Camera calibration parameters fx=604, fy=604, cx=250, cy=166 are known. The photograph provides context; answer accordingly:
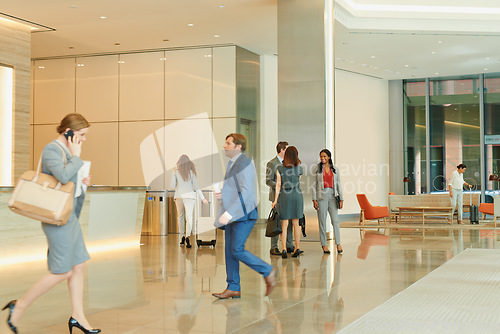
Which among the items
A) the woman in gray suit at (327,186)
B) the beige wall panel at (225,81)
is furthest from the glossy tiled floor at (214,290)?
the beige wall panel at (225,81)

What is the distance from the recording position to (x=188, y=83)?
1579cm

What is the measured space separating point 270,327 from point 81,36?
11.8m

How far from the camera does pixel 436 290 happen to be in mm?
5785

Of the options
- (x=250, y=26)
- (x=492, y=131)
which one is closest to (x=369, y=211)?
(x=250, y=26)

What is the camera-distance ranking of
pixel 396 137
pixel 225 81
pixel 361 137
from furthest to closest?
pixel 396 137 → pixel 361 137 → pixel 225 81

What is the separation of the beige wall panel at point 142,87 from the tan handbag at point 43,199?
1223cm

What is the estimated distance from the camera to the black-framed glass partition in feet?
70.5

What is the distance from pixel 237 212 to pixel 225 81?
10735 millimetres

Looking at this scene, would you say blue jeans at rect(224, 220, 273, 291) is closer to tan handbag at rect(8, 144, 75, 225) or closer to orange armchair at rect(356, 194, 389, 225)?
tan handbag at rect(8, 144, 75, 225)

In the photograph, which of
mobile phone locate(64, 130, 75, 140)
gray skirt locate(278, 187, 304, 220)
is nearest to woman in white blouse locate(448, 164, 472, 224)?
gray skirt locate(278, 187, 304, 220)

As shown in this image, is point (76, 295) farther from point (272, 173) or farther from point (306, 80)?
point (306, 80)

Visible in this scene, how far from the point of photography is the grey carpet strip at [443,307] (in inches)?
165

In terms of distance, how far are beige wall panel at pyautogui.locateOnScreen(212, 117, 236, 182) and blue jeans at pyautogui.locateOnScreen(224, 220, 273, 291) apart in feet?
32.6

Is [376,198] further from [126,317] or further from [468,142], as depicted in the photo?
[126,317]
